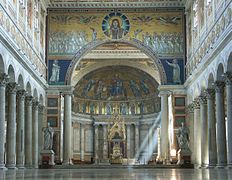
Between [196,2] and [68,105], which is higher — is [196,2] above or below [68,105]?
above

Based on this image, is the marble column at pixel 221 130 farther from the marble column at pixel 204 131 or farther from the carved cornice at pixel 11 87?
the carved cornice at pixel 11 87

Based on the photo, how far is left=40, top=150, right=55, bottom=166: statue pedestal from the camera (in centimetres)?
4006

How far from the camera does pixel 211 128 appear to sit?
3412 centimetres

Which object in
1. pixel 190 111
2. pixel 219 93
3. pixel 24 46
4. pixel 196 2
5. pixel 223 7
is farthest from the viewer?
pixel 190 111

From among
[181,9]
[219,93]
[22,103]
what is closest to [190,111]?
[181,9]

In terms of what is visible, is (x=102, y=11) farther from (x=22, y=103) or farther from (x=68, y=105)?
(x=22, y=103)

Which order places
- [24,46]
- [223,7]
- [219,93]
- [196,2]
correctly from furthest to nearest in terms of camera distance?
[196,2], [24,46], [219,93], [223,7]

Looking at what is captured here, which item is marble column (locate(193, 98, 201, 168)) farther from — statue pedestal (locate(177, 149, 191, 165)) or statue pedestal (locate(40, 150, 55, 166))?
statue pedestal (locate(40, 150, 55, 166))

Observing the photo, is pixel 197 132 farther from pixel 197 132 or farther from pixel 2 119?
pixel 2 119

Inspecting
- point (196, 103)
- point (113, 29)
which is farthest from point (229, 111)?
point (113, 29)

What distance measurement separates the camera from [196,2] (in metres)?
39.3

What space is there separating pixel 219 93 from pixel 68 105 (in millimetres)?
16470

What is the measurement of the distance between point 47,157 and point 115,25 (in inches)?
473

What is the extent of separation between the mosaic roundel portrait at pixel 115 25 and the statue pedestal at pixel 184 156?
10683 mm
